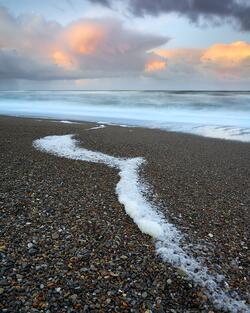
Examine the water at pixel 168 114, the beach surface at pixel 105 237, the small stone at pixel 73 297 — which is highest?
the water at pixel 168 114

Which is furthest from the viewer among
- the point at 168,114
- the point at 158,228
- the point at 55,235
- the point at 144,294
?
the point at 168,114

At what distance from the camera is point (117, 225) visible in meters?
6.18

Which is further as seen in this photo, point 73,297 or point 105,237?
point 105,237

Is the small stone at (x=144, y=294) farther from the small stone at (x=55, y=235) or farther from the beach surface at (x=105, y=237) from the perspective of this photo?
the small stone at (x=55, y=235)

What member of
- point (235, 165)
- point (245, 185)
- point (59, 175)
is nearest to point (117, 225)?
point (59, 175)

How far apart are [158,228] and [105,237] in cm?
115

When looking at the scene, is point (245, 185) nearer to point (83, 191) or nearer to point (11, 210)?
point (83, 191)

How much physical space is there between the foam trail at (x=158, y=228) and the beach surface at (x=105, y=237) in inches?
5.4

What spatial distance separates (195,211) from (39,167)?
216 inches

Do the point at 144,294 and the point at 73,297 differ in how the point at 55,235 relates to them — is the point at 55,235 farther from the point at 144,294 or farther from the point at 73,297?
the point at 144,294

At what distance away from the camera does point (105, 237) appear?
5680 mm

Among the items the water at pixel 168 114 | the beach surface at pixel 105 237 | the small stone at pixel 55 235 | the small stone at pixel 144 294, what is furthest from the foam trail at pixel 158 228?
the water at pixel 168 114

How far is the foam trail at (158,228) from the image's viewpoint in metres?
4.37

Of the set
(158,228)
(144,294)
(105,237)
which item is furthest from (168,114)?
(144,294)
